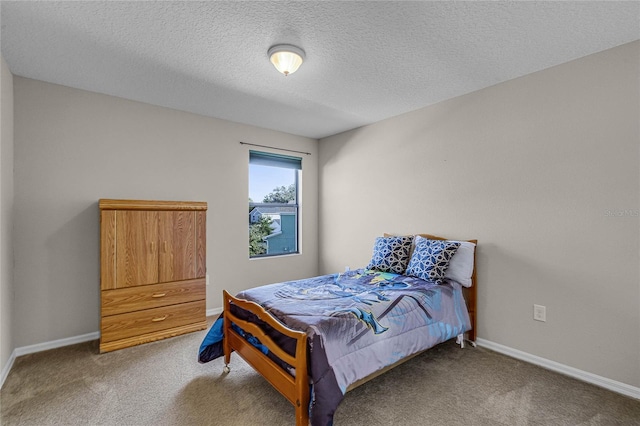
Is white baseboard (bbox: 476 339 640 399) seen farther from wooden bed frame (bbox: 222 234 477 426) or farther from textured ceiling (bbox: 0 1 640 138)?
textured ceiling (bbox: 0 1 640 138)

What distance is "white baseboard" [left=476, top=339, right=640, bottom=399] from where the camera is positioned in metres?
2.13

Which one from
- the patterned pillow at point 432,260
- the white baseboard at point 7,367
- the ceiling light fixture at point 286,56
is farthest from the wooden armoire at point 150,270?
the patterned pillow at point 432,260

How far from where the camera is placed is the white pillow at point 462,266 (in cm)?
282

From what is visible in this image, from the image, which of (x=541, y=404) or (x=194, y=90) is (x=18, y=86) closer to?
(x=194, y=90)

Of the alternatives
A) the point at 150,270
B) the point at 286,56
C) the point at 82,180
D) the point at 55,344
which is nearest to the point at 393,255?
the point at 286,56

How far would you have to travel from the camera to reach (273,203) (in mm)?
4480

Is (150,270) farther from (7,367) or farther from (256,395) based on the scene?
(256,395)

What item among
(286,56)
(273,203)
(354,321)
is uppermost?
(286,56)

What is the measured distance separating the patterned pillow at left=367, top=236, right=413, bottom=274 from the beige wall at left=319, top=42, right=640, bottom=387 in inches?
12.6

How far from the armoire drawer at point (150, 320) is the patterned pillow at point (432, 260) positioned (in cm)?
224

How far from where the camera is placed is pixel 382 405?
6.55 ft

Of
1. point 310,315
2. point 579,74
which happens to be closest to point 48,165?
point 310,315

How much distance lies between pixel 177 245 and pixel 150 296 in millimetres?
534

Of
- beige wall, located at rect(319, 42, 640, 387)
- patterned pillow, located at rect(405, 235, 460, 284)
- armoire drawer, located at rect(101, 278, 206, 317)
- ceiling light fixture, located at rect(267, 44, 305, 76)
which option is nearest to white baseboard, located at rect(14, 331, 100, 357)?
armoire drawer, located at rect(101, 278, 206, 317)
